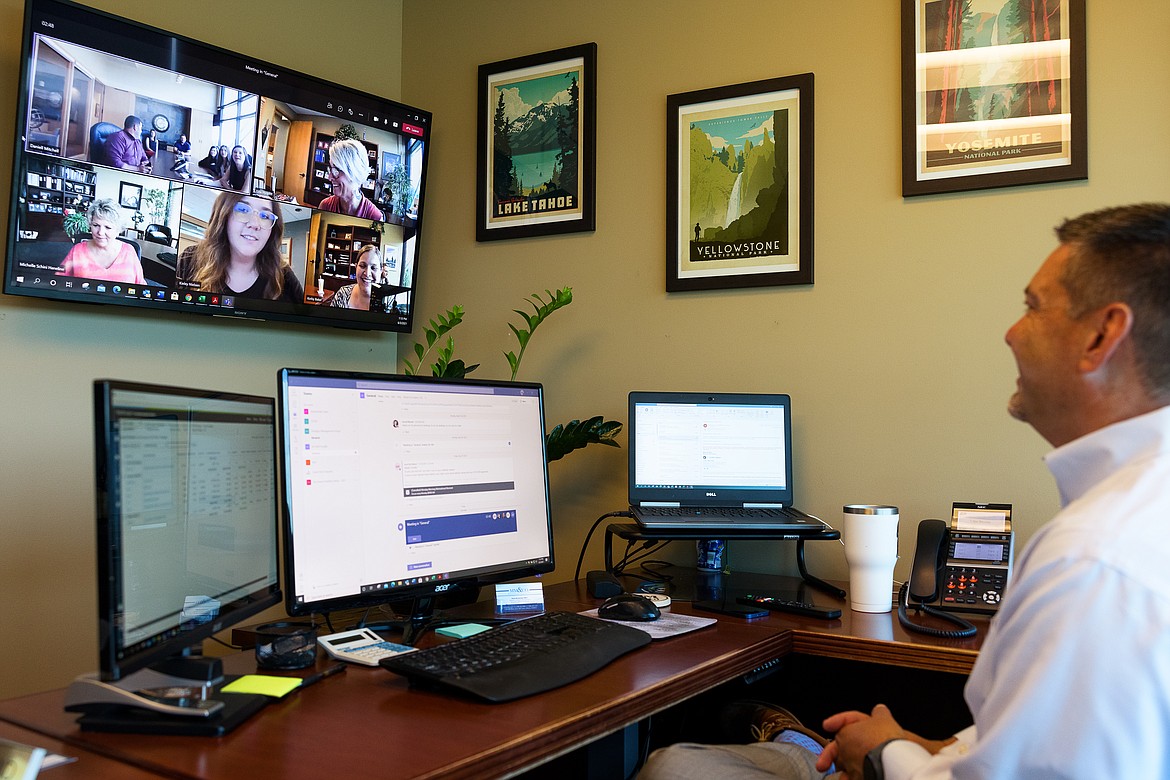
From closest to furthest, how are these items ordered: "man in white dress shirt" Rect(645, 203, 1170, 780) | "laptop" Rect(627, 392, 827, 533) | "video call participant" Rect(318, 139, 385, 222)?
1. "man in white dress shirt" Rect(645, 203, 1170, 780)
2. "laptop" Rect(627, 392, 827, 533)
3. "video call participant" Rect(318, 139, 385, 222)

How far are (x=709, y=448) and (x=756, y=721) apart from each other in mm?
674

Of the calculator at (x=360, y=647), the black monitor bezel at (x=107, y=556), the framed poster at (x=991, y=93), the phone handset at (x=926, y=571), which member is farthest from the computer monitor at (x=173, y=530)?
the framed poster at (x=991, y=93)

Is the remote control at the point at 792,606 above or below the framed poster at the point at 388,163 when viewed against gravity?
below

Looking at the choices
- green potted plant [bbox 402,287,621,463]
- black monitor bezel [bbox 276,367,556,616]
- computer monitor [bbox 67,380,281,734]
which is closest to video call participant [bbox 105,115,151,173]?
green potted plant [bbox 402,287,621,463]

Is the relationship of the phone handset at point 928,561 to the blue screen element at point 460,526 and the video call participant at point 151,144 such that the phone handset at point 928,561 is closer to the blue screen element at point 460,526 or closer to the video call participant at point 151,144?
the blue screen element at point 460,526

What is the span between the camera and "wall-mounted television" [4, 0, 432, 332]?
2055 mm

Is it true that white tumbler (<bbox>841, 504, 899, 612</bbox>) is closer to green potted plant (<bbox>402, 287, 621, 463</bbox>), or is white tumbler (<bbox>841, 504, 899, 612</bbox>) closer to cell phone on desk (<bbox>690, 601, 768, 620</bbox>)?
cell phone on desk (<bbox>690, 601, 768, 620</bbox>)

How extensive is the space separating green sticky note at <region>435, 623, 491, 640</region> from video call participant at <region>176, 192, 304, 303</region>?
3.98ft

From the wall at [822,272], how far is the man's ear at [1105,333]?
3.67 feet

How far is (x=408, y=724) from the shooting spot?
3.72 ft

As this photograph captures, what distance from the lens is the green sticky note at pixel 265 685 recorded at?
1.23m

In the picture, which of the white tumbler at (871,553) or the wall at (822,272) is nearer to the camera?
the white tumbler at (871,553)

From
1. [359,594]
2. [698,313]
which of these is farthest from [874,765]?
[698,313]

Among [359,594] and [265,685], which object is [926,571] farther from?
[265,685]
